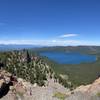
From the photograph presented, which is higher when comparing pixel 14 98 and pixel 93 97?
pixel 93 97

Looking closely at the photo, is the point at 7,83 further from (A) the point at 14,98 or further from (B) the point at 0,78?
(A) the point at 14,98

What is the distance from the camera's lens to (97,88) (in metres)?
52.5

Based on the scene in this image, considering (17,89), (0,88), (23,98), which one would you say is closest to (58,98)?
(23,98)

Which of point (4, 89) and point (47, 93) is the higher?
point (47, 93)

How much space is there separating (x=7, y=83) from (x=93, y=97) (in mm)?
46272

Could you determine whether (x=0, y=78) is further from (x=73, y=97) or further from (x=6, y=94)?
(x=73, y=97)

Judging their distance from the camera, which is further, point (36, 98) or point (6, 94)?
point (6, 94)

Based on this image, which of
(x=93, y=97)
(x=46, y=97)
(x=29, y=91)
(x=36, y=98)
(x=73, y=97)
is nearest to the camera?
(x=93, y=97)

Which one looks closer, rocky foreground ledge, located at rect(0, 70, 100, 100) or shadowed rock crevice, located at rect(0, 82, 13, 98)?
rocky foreground ledge, located at rect(0, 70, 100, 100)

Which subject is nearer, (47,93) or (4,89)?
(47,93)

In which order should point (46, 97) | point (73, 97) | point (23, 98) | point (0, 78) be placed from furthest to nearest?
point (0, 78) → point (23, 98) → point (46, 97) → point (73, 97)

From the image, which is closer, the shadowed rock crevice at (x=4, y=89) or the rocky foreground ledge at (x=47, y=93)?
the rocky foreground ledge at (x=47, y=93)

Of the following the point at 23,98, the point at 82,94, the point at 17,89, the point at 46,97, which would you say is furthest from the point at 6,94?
the point at 82,94

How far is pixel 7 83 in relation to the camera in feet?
291
